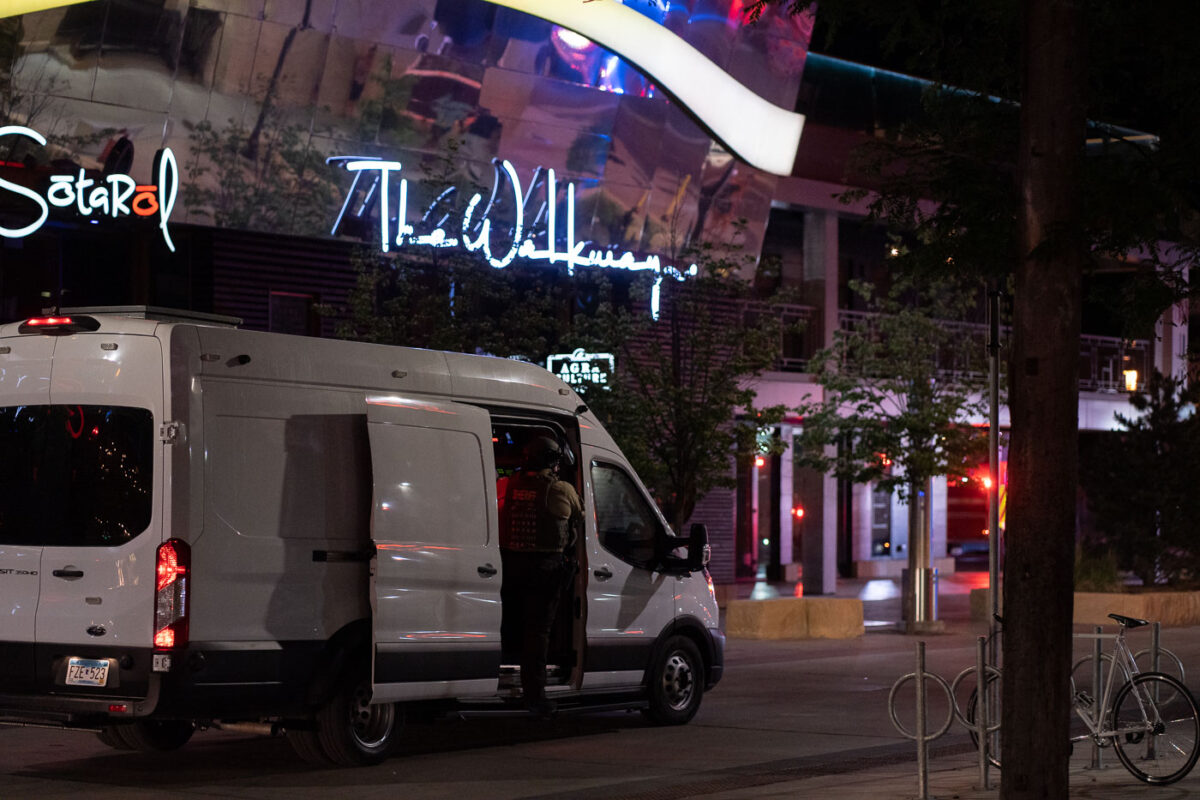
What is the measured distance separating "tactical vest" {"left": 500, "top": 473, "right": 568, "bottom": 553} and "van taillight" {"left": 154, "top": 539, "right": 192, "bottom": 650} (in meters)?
3.07

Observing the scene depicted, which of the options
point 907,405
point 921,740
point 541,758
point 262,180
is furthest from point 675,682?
point 262,180

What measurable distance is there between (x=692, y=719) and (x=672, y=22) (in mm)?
15756

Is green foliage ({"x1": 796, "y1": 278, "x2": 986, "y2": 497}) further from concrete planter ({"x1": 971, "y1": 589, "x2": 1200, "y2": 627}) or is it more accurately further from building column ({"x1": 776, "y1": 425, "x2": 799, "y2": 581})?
building column ({"x1": 776, "y1": 425, "x2": 799, "y2": 581})

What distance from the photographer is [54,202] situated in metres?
20.2

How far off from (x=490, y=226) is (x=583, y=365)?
8.64 ft

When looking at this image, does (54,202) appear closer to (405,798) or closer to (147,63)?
(147,63)

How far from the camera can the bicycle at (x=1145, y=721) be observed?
10.2 metres

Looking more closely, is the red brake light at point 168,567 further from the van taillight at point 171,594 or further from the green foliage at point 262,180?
the green foliage at point 262,180

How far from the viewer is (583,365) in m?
21.8

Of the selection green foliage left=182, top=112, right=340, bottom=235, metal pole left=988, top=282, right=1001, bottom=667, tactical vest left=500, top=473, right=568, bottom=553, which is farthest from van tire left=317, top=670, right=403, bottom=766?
green foliage left=182, top=112, right=340, bottom=235

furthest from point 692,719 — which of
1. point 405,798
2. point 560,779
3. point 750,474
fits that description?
point 750,474

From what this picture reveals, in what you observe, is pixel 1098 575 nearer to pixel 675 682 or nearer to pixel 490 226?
pixel 490 226

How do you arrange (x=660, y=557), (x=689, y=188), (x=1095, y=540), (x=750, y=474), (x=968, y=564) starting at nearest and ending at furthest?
(x=660, y=557) < (x=1095, y=540) < (x=689, y=188) < (x=750, y=474) < (x=968, y=564)

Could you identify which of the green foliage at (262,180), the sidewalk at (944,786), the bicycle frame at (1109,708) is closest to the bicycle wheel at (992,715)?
the sidewalk at (944,786)
